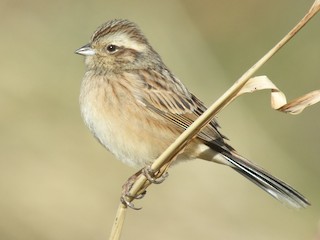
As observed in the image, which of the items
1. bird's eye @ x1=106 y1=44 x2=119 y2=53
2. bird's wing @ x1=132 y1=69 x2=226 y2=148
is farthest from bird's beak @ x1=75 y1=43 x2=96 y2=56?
bird's wing @ x1=132 y1=69 x2=226 y2=148

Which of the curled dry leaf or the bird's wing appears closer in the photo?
the curled dry leaf

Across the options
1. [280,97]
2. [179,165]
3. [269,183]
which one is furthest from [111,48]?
[280,97]

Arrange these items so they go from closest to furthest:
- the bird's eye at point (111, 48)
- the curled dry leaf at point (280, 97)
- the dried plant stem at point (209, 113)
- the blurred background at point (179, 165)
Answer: the dried plant stem at point (209, 113) → the curled dry leaf at point (280, 97) → the bird's eye at point (111, 48) → the blurred background at point (179, 165)

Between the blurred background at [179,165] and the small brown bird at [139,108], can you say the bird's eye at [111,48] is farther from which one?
the blurred background at [179,165]

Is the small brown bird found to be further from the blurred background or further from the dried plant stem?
the blurred background

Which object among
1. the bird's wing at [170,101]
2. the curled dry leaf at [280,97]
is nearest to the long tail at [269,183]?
the bird's wing at [170,101]
